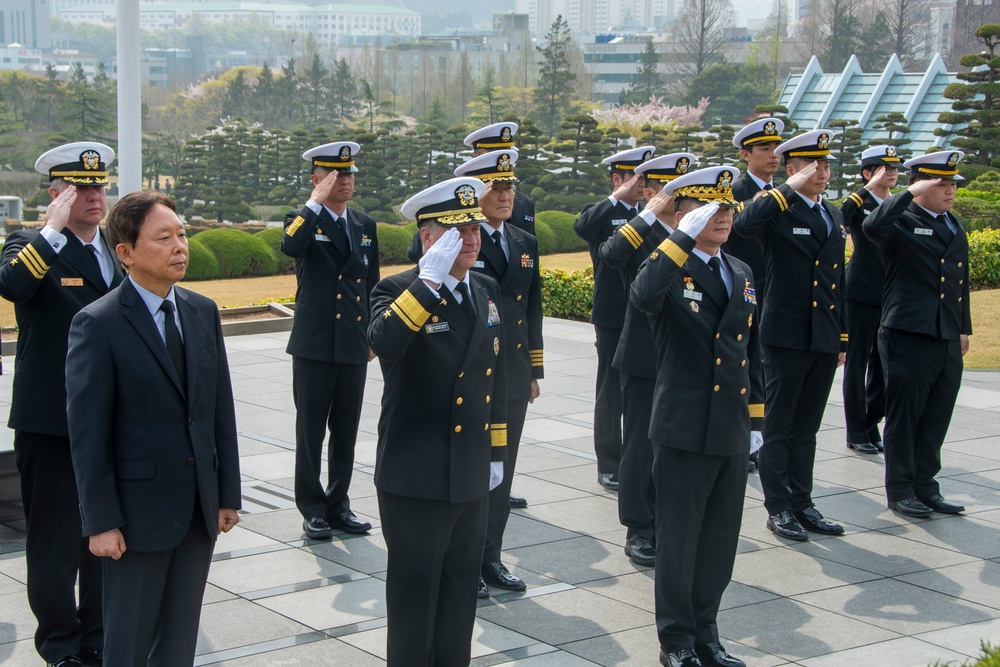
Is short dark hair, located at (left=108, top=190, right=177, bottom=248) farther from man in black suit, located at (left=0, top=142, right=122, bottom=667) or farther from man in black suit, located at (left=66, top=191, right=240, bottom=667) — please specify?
man in black suit, located at (left=0, top=142, right=122, bottom=667)

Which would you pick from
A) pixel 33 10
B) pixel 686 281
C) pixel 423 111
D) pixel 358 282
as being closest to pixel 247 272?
pixel 358 282

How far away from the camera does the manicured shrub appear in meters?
21.8

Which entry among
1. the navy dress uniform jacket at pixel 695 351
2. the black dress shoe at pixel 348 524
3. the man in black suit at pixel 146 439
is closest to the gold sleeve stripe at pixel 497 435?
the navy dress uniform jacket at pixel 695 351

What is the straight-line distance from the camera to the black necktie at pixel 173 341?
409 centimetres

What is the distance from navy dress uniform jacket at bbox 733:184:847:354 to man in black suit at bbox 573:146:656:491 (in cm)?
74

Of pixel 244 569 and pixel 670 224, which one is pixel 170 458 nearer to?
pixel 244 569

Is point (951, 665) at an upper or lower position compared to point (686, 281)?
lower

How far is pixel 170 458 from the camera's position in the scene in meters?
4.02

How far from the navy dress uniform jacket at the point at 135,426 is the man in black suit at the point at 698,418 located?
6.82 feet

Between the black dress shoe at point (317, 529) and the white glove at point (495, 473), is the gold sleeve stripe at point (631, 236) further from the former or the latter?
the black dress shoe at point (317, 529)

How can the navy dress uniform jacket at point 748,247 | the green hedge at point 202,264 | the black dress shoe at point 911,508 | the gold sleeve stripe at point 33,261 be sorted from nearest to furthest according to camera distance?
the gold sleeve stripe at point 33,261 → the black dress shoe at point 911,508 → the navy dress uniform jacket at point 748,247 → the green hedge at point 202,264

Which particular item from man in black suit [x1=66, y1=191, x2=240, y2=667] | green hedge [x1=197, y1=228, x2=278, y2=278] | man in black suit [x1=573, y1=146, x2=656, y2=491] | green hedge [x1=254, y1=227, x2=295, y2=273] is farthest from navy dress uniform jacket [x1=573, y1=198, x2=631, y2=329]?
green hedge [x1=254, y1=227, x2=295, y2=273]

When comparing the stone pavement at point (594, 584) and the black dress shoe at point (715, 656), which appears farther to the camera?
the stone pavement at point (594, 584)

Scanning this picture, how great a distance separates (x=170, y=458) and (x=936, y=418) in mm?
5330
